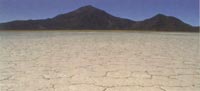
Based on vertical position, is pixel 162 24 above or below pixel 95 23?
below

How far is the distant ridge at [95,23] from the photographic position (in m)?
37.8

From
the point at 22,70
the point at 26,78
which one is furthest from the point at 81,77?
the point at 22,70

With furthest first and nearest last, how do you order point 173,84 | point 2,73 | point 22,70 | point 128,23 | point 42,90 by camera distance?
point 128,23 → point 22,70 → point 2,73 → point 173,84 → point 42,90

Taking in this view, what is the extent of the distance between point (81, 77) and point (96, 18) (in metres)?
48.1

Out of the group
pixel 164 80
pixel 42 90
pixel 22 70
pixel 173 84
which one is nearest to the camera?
pixel 42 90

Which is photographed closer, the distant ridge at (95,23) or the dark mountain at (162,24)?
the dark mountain at (162,24)

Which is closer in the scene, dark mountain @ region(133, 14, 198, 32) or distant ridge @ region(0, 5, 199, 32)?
dark mountain @ region(133, 14, 198, 32)

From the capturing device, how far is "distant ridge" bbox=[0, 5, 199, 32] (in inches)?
1488

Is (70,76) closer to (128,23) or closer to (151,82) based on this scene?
(151,82)

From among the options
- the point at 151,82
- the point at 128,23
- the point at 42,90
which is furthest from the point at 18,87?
the point at 128,23

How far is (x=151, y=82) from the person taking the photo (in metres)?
2.31

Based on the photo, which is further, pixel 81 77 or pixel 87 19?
pixel 87 19

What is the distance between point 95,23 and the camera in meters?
48.1

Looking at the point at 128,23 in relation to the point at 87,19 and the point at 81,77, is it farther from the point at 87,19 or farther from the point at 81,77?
the point at 81,77
